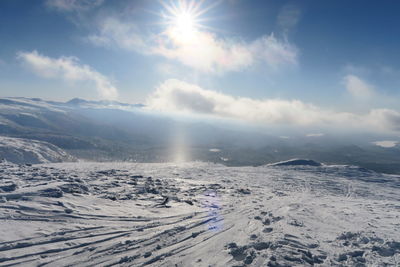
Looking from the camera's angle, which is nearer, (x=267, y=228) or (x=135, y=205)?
(x=267, y=228)

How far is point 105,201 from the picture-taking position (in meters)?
20.2

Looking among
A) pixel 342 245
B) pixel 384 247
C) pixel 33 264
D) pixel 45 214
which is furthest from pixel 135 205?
pixel 384 247

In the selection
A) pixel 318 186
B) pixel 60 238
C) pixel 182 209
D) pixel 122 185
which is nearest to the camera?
pixel 60 238

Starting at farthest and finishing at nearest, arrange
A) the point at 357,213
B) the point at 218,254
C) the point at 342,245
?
the point at 357,213, the point at 342,245, the point at 218,254

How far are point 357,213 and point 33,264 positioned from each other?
23.8 metres

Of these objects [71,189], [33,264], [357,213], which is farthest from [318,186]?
[33,264]

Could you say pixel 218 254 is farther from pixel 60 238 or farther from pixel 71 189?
pixel 71 189

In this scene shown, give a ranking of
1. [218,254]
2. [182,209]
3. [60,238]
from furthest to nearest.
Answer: [182,209]
[60,238]
[218,254]

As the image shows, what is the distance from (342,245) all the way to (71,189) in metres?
21.9

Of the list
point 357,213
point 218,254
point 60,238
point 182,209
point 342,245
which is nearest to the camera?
point 218,254

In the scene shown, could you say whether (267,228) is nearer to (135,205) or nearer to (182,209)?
(182,209)

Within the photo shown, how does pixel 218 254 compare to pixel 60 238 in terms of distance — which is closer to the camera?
pixel 218 254

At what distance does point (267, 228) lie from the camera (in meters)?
15.5

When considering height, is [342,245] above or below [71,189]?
below
